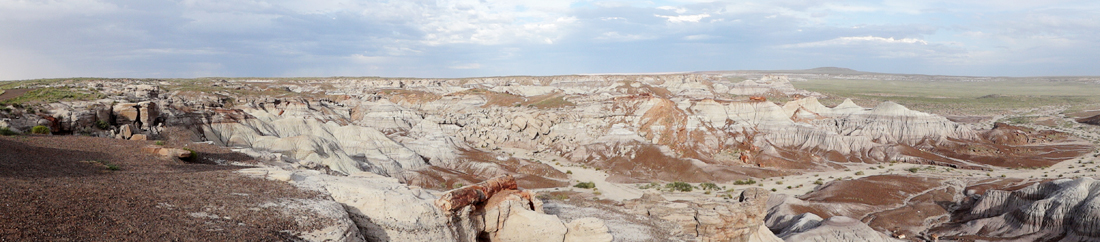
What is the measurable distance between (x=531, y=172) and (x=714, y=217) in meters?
34.5

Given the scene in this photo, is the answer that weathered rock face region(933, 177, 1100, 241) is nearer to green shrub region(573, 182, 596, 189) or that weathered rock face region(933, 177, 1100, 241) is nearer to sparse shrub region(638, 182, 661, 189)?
sparse shrub region(638, 182, 661, 189)

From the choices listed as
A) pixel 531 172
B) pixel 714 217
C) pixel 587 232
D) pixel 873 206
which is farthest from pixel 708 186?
pixel 587 232

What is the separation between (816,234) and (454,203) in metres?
20.0

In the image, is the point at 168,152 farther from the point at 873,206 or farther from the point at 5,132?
the point at 873,206

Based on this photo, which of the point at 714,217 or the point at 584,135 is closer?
the point at 714,217

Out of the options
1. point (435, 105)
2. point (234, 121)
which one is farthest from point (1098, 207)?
point (435, 105)

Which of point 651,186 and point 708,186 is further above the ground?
point 708,186

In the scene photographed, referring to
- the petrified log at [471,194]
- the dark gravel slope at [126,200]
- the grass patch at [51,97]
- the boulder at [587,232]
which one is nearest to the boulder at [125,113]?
the grass patch at [51,97]

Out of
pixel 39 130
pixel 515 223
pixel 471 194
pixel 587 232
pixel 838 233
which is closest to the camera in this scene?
pixel 471 194

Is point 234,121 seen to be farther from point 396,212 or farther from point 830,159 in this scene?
point 830,159

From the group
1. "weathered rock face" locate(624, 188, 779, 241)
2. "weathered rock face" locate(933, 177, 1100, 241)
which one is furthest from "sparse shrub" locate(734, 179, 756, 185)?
"weathered rock face" locate(624, 188, 779, 241)

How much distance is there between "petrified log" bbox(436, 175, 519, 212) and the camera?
1702 cm

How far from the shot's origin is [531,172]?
55125 millimetres

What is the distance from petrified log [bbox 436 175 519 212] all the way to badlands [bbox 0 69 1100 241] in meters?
0.07
